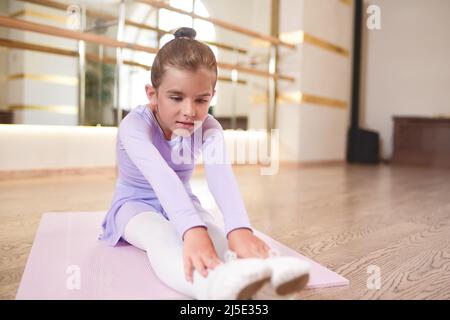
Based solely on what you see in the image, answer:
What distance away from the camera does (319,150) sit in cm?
439

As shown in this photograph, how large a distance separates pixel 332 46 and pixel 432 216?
312cm

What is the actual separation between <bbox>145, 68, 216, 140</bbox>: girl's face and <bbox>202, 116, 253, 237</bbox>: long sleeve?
2.4 inches

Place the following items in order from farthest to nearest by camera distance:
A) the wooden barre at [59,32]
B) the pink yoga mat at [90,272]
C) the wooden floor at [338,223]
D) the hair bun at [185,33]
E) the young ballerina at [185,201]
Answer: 1. the wooden barre at [59,32]
2. the hair bun at [185,33]
3. the wooden floor at [338,223]
4. the pink yoga mat at [90,272]
5. the young ballerina at [185,201]

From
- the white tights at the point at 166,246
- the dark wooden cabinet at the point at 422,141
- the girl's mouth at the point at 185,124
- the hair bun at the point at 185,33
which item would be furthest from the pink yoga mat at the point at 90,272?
Result: the dark wooden cabinet at the point at 422,141

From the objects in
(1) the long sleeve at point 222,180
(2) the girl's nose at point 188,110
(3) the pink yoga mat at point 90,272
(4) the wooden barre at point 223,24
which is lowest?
(3) the pink yoga mat at point 90,272

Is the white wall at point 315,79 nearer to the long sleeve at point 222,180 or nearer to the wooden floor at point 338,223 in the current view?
the wooden floor at point 338,223

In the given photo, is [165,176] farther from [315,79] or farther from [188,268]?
[315,79]

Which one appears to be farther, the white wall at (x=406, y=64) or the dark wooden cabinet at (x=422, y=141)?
the white wall at (x=406, y=64)

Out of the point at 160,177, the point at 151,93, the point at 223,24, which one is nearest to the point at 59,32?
the point at 223,24

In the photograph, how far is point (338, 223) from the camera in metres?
1.48

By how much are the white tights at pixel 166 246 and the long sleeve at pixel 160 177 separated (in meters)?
0.05

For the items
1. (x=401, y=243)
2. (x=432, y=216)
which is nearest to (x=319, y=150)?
(x=432, y=216)

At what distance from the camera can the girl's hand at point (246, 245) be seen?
0.75m
